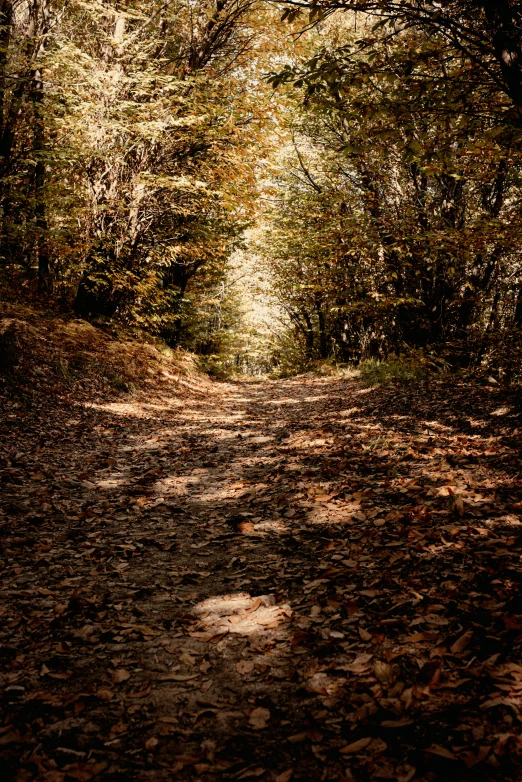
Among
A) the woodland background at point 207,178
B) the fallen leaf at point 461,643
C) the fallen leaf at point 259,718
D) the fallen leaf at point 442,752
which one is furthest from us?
the woodland background at point 207,178

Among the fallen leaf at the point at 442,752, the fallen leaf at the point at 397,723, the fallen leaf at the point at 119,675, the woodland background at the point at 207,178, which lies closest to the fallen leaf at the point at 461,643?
the fallen leaf at the point at 397,723

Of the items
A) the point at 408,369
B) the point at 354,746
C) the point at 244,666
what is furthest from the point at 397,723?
the point at 408,369

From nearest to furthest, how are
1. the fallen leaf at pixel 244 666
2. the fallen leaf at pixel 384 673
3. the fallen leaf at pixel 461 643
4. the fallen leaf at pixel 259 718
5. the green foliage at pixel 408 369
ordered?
1. the fallen leaf at pixel 259 718
2. the fallen leaf at pixel 384 673
3. the fallen leaf at pixel 461 643
4. the fallen leaf at pixel 244 666
5. the green foliage at pixel 408 369

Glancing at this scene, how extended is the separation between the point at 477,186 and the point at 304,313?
1656 cm

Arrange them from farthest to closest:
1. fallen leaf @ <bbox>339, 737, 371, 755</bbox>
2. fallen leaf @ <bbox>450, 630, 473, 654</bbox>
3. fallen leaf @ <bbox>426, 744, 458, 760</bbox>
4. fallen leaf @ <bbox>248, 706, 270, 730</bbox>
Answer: fallen leaf @ <bbox>450, 630, 473, 654</bbox>
fallen leaf @ <bbox>248, 706, 270, 730</bbox>
fallen leaf @ <bbox>339, 737, 371, 755</bbox>
fallen leaf @ <bbox>426, 744, 458, 760</bbox>

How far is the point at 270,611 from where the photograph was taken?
3559 millimetres

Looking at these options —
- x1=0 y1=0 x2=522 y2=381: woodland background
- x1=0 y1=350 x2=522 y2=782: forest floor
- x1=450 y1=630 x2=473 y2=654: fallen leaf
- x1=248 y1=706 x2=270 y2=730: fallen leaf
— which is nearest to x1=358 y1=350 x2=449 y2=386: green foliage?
x1=0 y1=0 x2=522 y2=381: woodland background

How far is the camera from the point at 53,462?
6941 mm

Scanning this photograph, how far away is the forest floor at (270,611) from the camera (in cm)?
235

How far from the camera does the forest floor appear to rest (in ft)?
7.72

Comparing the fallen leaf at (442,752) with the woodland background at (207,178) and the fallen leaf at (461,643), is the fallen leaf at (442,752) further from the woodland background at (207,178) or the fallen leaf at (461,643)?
the woodland background at (207,178)

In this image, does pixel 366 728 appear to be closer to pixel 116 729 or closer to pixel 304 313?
pixel 116 729

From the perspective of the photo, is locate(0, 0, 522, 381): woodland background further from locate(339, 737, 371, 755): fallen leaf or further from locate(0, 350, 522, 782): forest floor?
locate(339, 737, 371, 755): fallen leaf

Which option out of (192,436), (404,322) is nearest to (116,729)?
(192,436)
